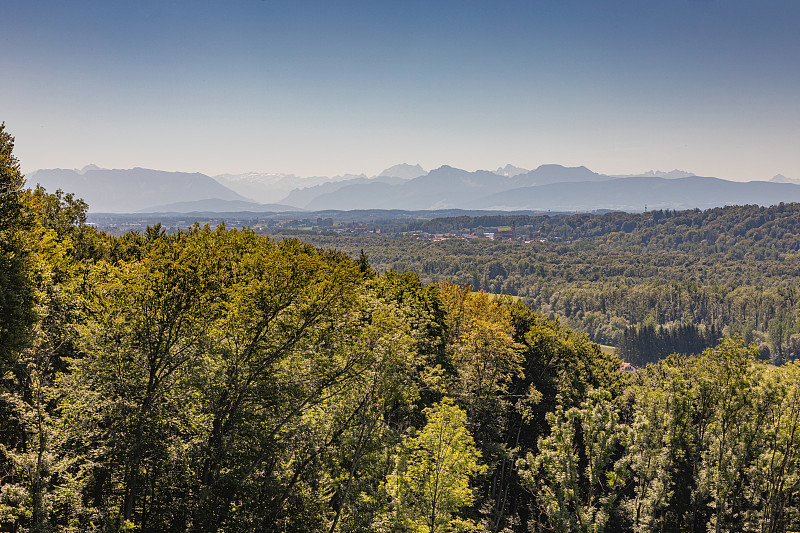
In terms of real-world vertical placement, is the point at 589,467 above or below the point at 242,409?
below

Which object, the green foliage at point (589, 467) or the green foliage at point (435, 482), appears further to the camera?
the green foliage at point (589, 467)

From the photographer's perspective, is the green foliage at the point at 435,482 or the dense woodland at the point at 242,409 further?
the green foliage at the point at 435,482

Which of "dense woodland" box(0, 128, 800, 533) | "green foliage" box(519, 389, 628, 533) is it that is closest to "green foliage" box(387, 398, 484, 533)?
"dense woodland" box(0, 128, 800, 533)

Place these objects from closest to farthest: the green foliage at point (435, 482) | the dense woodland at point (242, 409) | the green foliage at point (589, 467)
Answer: the dense woodland at point (242, 409) → the green foliage at point (435, 482) → the green foliage at point (589, 467)

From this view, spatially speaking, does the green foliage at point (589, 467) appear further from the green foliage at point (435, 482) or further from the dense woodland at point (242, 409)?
the green foliage at point (435, 482)

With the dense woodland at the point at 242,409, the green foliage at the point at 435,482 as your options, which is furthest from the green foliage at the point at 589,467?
the green foliage at the point at 435,482

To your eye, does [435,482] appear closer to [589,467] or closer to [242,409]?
[589,467]

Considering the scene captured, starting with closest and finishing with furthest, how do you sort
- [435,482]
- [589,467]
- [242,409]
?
[242,409] < [435,482] < [589,467]

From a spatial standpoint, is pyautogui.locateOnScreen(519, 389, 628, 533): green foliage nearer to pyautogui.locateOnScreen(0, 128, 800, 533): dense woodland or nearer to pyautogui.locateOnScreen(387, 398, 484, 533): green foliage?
pyautogui.locateOnScreen(0, 128, 800, 533): dense woodland

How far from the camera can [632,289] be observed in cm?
19750

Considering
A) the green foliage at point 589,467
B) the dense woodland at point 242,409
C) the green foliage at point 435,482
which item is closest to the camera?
the dense woodland at point 242,409

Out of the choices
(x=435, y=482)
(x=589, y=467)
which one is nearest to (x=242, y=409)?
(x=435, y=482)

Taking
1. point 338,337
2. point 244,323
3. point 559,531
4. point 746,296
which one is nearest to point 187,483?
point 244,323

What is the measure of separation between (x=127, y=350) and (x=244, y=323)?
13.7 ft
